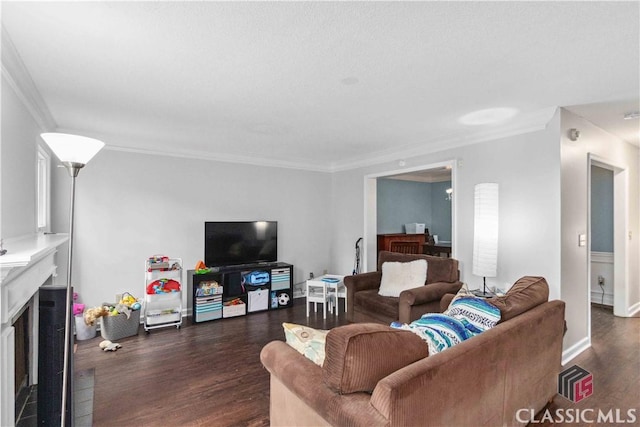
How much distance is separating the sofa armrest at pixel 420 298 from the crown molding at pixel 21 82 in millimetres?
3505

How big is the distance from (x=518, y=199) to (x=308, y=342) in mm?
2840

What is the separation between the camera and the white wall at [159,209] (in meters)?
4.06

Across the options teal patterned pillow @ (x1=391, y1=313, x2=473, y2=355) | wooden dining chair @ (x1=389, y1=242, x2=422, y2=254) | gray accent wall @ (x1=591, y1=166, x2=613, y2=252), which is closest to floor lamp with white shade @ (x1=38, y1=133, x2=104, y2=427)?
teal patterned pillow @ (x1=391, y1=313, x2=473, y2=355)

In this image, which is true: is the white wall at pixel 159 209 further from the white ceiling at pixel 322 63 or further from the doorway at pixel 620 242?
the doorway at pixel 620 242

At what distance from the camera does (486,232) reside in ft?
11.1

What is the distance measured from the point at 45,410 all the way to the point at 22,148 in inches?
70.7

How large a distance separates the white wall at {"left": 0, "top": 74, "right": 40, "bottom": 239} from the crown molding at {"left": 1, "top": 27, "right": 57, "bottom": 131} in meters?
0.05

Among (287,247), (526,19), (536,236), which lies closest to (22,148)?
(526,19)

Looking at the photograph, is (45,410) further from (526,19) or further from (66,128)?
(526,19)

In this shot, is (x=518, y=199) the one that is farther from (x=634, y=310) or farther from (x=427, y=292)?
(x=634, y=310)

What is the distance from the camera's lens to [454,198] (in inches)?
161

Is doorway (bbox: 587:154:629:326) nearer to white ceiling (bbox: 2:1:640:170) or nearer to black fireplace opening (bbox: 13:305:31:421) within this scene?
white ceiling (bbox: 2:1:640:170)
